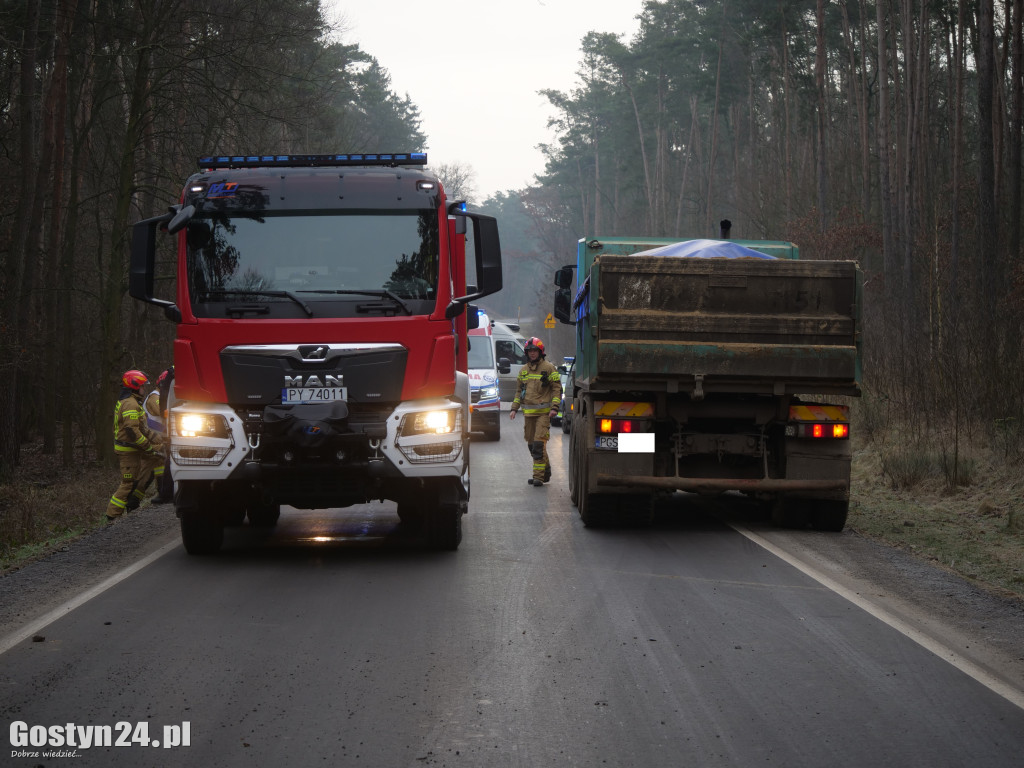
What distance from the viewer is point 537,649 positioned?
631 centimetres

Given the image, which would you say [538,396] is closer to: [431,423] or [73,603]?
[431,423]

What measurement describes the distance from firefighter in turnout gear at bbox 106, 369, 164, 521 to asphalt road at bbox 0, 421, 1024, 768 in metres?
4.36

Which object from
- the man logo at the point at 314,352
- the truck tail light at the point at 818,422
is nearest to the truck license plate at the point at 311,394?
the man logo at the point at 314,352

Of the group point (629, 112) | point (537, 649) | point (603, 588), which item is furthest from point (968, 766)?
point (629, 112)

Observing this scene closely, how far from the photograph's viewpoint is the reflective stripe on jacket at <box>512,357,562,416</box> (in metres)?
15.5

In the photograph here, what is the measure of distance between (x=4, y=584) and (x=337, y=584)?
241 cm

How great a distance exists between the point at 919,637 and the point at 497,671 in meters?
2.51

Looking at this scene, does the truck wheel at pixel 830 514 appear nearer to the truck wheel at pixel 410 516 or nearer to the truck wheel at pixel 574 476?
the truck wheel at pixel 574 476

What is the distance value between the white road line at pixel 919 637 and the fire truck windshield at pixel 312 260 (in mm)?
3522

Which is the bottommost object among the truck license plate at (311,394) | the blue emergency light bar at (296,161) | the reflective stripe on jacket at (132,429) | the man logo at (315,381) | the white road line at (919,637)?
the white road line at (919,637)

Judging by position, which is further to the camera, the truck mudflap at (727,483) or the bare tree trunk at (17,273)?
the bare tree trunk at (17,273)

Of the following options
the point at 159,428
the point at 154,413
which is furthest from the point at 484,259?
the point at 154,413

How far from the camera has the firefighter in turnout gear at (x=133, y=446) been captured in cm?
1346

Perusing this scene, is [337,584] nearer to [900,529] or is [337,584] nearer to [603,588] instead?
[603,588]
